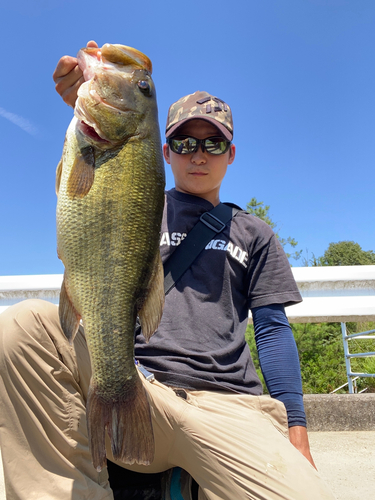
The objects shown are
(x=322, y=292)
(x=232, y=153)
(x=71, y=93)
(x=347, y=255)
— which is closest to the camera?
(x=71, y=93)

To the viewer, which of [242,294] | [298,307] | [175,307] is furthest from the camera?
[298,307]

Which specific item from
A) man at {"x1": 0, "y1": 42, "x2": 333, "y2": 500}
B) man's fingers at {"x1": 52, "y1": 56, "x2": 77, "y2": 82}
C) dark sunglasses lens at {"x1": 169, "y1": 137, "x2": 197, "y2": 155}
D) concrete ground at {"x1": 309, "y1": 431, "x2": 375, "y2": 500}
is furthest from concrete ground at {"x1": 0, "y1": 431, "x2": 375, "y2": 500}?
man's fingers at {"x1": 52, "y1": 56, "x2": 77, "y2": 82}

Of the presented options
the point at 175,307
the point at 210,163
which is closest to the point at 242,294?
the point at 175,307

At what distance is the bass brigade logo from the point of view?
2.66 meters

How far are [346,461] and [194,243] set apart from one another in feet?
6.59

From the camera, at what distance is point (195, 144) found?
9.12 feet

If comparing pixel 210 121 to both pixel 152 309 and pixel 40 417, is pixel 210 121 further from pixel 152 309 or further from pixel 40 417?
pixel 40 417

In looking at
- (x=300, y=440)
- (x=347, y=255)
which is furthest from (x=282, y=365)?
(x=347, y=255)

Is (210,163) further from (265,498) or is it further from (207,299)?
(265,498)

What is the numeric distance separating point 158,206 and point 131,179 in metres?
0.17

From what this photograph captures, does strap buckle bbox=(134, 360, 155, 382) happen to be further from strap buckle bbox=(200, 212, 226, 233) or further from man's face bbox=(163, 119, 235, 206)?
man's face bbox=(163, 119, 235, 206)

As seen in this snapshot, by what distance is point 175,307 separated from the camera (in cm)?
243

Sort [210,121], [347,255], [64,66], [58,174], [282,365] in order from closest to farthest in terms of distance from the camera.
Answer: [58,174] → [64,66] → [282,365] → [210,121] → [347,255]

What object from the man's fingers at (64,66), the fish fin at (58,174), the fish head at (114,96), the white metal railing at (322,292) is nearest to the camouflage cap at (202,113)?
the fish head at (114,96)
